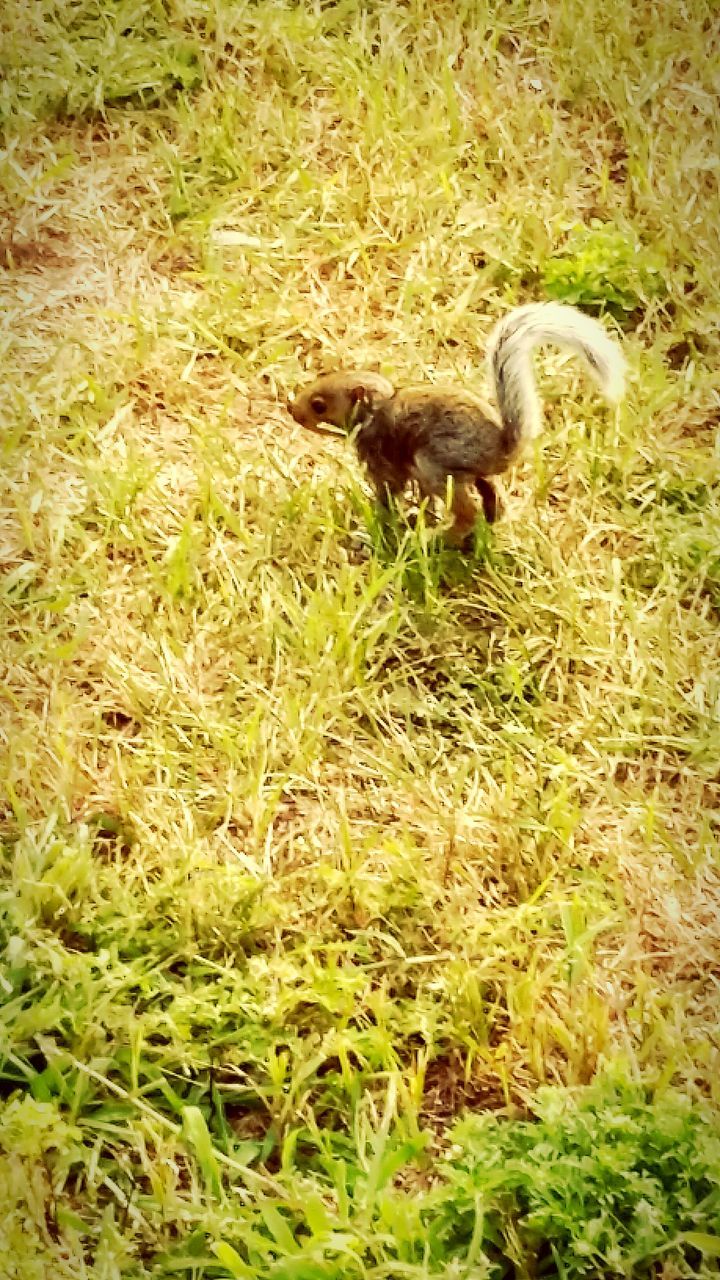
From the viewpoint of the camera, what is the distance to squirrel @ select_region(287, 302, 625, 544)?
2568 millimetres

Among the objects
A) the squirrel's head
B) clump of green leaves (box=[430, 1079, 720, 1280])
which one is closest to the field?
clump of green leaves (box=[430, 1079, 720, 1280])

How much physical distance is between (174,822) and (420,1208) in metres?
0.77

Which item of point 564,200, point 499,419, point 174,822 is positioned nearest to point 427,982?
point 174,822

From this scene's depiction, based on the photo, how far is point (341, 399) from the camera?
2.76m

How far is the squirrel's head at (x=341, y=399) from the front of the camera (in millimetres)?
2732

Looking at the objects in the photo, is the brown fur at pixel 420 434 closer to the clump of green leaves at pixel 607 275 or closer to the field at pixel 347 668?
the field at pixel 347 668

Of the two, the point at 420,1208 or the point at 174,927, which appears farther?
the point at 174,927

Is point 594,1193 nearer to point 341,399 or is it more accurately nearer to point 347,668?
point 347,668

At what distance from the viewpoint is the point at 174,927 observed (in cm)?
211

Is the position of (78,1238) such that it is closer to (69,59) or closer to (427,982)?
(427,982)

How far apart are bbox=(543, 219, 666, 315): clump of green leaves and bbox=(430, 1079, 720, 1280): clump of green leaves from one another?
2011 mm

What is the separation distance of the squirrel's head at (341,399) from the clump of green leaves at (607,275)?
2.25 ft

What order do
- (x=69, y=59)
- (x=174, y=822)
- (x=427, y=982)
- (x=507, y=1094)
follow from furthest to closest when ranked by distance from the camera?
(x=69, y=59) → (x=174, y=822) → (x=427, y=982) → (x=507, y=1094)

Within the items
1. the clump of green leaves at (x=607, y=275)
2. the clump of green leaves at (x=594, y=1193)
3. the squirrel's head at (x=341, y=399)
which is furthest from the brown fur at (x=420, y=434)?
the clump of green leaves at (x=594, y=1193)
